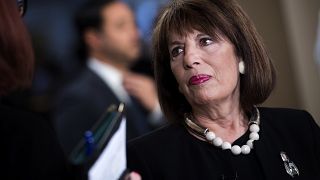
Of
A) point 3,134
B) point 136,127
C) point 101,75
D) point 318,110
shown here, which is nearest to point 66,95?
point 101,75

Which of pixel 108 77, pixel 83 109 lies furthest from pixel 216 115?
pixel 108 77

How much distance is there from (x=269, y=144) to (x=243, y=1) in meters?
2.17

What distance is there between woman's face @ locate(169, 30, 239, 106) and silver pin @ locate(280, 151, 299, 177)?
0.79 ft

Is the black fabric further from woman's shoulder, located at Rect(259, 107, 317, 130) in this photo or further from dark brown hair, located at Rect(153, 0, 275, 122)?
woman's shoulder, located at Rect(259, 107, 317, 130)

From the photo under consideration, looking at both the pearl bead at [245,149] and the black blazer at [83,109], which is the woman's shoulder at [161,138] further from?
the black blazer at [83,109]

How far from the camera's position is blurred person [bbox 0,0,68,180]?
2.80ft

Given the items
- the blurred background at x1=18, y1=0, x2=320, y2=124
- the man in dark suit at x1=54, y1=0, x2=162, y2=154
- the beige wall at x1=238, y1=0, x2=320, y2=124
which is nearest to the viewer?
the man in dark suit at x1=54, y1=0, x2=162, y2=154

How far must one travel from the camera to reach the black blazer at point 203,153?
4.66 feet

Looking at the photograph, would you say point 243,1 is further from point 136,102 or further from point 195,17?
point 195,17

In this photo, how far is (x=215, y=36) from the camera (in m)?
1.47

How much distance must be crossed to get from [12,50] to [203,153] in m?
0.72

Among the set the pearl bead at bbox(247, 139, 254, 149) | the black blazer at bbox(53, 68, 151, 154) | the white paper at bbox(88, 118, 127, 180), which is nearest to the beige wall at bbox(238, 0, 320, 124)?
the black blazer at bbox(53, 68, 151, 154)

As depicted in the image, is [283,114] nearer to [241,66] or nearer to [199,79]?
[241,66]

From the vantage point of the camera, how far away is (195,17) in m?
1.47
